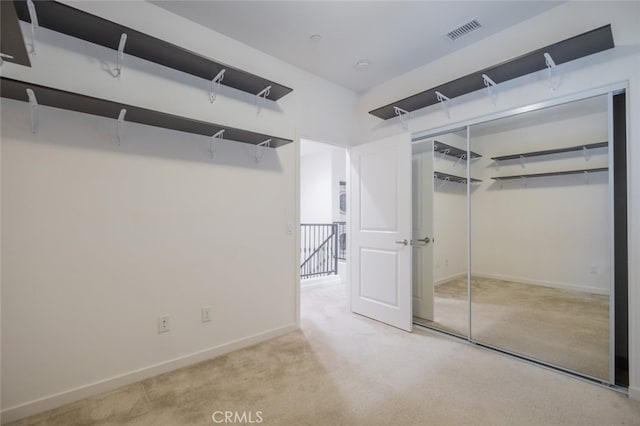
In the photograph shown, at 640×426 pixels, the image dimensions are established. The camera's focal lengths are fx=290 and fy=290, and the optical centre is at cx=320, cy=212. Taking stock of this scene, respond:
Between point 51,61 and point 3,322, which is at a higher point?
point 51,61

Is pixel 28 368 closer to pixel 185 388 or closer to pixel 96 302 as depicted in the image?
pixel 96 302

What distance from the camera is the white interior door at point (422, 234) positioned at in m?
3.13

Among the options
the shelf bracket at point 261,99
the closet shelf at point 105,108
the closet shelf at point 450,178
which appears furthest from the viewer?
the closet shelf at point 450,178

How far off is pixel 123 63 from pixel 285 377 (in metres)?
2.55

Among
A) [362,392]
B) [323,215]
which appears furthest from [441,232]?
[323,215]

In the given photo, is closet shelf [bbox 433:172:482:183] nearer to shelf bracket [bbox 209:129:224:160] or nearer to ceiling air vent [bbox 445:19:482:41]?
ceiling air vent [bbox 445:19:482:41]

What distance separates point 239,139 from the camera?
2.56m

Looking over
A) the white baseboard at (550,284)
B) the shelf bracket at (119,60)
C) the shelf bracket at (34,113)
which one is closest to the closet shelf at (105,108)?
the shelf bracket at (34,113)

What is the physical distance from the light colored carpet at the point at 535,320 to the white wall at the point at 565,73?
253 millimetres

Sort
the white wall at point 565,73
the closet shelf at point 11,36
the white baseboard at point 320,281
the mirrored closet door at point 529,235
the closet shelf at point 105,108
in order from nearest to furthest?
the closet shelf at point 11,36 < the closet shelf at point 105,108 < the white wall at point 565,73 < the mirrored closet door at point 529,235 < the white baseboard at point 320,281

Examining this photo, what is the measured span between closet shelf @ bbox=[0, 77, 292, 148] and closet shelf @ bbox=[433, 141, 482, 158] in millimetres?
1803

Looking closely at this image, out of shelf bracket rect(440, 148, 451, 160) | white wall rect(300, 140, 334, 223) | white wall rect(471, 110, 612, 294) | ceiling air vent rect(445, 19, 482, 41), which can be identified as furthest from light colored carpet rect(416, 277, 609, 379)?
white wall rect(300, 140, 334, 223)

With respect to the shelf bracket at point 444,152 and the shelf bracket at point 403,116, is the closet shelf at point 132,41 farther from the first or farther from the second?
the shelf bracket at point 444,152

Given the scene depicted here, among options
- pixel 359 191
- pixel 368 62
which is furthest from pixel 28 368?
pixel 368 62
